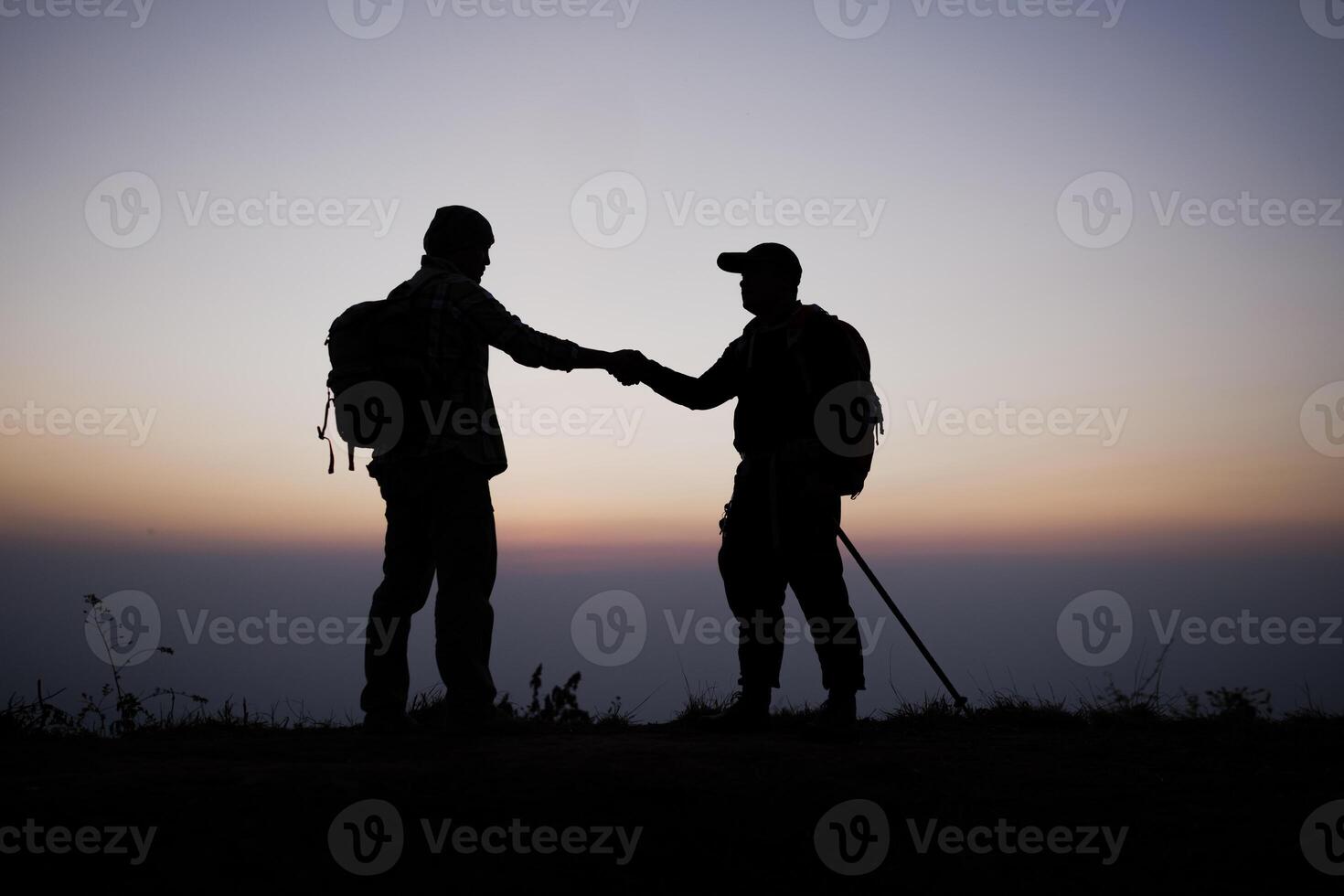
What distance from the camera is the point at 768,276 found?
5766mm

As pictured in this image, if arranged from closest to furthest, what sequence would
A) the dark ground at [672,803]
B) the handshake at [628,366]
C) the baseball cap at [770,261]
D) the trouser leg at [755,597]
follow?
1. the dark ground at [672,803]
2. the trouser leg at [755,597]
3. the baseball cap at [770,261]
4. the handshake at [628,366]

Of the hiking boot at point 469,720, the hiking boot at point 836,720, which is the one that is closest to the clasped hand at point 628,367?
the hiking boot at point 469,720

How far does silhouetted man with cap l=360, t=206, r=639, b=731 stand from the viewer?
5062 millimetres

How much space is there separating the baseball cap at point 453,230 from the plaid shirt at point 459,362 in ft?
0.64

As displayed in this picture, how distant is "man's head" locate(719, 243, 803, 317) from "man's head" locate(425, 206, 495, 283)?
4.92ft

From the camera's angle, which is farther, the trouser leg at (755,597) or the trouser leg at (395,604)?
the trouser leg at (755,597)

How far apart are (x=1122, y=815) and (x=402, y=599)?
11.7 ft

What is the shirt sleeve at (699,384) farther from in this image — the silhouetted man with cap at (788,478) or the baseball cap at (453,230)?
the baseball cap at (453,230)

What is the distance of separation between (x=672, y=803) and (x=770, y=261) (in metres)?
3.28

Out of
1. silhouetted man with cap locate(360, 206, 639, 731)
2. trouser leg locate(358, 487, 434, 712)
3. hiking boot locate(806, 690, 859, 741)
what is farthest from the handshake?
hiking boot locate(806, 690, 859, 741)

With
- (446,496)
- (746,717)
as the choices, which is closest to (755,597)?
(746,717)

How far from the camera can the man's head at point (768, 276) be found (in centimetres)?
576

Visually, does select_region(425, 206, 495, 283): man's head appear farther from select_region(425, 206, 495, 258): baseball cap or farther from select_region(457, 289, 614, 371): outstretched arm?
select_region(457, 289, 614, 371): outstretched arm

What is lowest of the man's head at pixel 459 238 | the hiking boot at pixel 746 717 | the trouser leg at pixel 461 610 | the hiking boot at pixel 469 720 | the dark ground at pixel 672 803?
the dark ground at pixel 672 803
